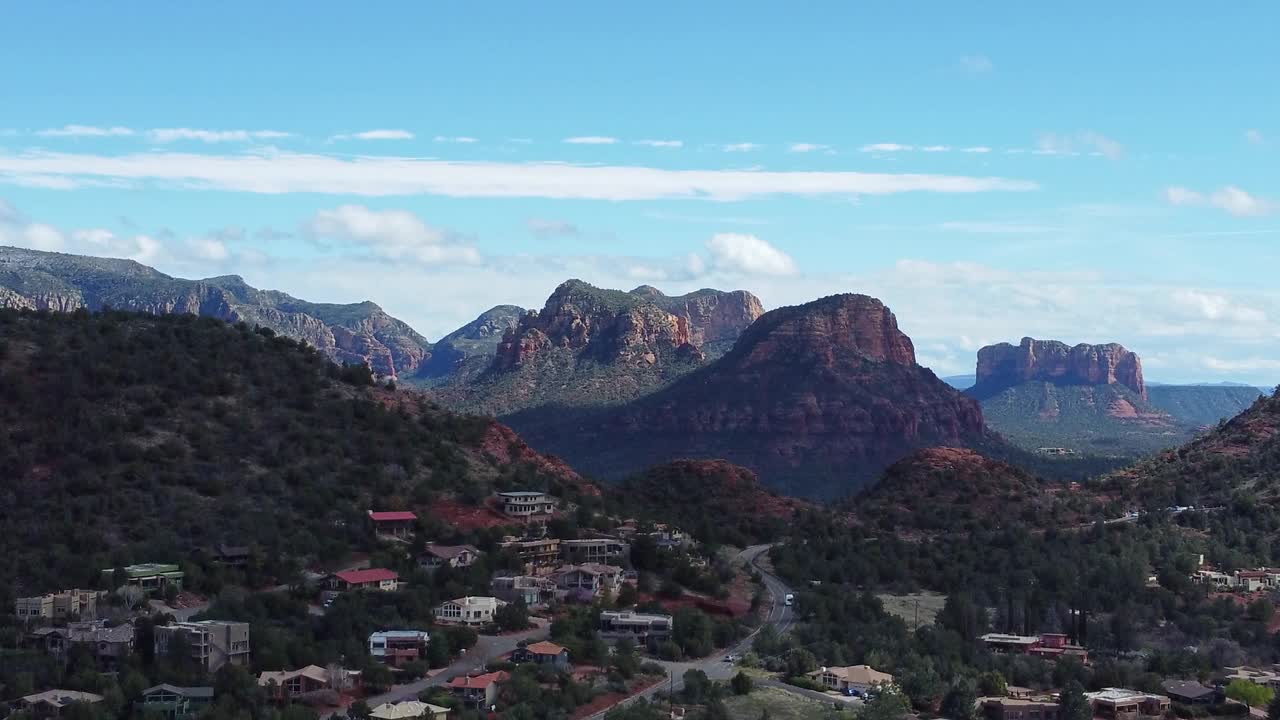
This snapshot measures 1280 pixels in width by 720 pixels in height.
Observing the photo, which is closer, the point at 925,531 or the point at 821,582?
the point at 821,582

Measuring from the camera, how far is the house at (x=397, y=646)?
73.4m

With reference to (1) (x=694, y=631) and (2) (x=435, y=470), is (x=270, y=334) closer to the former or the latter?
(2) (x=435, y=470)

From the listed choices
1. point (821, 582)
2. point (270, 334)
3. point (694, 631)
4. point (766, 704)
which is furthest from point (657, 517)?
point (766, 704)

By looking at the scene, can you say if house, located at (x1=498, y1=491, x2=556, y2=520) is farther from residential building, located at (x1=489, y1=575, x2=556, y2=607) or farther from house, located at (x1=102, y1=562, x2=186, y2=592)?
house, located at (x1=102, y1=562, x2=186, y2=592)

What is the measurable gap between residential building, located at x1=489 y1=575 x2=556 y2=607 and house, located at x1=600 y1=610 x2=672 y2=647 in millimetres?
4907

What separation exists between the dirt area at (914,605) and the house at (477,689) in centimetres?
2900

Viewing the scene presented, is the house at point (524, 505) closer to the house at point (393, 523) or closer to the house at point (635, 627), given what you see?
the house at point (393, 523)

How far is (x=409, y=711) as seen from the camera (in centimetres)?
6450

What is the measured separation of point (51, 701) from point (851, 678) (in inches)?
1211

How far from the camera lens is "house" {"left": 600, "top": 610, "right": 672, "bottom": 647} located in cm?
8069

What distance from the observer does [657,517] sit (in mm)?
117250

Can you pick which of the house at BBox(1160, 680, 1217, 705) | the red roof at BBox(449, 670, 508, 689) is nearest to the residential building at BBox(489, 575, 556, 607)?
the red roof at BBox(449, 670, 508, 689)

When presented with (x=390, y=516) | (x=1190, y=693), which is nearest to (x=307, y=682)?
(x=390, y=516)

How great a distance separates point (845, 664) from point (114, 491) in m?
36.4
